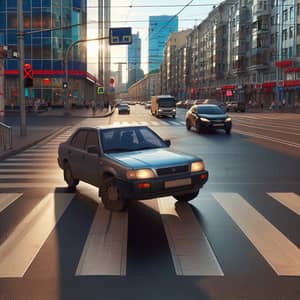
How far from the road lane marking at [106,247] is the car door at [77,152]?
5.69ft

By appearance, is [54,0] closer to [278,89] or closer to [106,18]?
[106,18]

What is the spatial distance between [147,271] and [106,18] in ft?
301

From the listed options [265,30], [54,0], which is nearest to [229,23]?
[265,30]

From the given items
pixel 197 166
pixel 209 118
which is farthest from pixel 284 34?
pixel 197 166

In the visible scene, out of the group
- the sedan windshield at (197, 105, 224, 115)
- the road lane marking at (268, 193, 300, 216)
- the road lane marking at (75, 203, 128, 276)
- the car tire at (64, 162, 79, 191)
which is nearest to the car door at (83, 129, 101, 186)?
the car tire at (64, 162, 79, 191)

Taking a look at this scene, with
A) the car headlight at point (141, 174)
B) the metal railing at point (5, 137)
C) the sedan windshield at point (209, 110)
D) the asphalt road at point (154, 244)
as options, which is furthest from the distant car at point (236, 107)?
the car headlight at point (141, 174)

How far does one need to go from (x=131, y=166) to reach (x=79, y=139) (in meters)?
2.55

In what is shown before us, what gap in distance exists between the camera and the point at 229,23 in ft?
313

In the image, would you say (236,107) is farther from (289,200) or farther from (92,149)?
(92,149)

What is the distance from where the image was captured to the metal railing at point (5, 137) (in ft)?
55.6

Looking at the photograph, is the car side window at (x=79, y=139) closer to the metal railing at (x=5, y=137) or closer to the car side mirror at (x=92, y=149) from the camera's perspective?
the car side mirror at (x=92, y=149)

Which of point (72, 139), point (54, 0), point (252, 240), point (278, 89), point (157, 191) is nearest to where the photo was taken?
point (252, 240)

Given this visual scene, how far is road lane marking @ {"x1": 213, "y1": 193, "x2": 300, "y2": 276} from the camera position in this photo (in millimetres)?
5254

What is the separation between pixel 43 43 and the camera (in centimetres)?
6562
